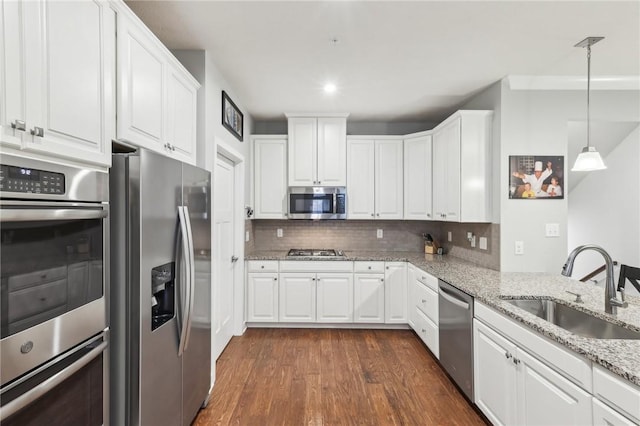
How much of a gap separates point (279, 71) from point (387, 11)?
1.14 metres

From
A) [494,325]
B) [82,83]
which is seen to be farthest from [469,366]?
[82,83]

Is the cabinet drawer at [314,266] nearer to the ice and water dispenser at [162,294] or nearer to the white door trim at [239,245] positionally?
the white door trim at [239,245]

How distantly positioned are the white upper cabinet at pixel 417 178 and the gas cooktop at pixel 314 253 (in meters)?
1.06

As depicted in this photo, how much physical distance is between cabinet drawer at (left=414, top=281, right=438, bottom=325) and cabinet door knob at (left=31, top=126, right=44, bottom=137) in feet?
9.49

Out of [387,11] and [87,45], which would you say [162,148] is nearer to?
[87,45]

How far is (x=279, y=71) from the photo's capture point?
274cm

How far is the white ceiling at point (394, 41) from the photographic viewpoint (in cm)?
190

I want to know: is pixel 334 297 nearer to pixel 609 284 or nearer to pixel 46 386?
pixel 609 284

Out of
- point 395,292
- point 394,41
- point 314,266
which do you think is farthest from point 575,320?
point 314,266

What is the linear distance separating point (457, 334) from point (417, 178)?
205 centimetres

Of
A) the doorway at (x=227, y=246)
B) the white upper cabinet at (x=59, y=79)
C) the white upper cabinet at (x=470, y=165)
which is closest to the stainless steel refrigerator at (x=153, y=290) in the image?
the white upper cabinet at (x=59, y=79)

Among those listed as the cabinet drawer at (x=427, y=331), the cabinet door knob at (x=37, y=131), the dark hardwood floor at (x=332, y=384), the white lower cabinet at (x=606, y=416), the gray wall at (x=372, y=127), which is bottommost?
the dark hardwood floor at (x=332, y=384)

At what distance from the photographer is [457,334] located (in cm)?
241

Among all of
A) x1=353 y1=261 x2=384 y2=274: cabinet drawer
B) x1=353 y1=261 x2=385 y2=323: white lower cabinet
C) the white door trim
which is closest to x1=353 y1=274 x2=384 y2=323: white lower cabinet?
x1=353 y1=261 x2=385 y2=323: white lower cabinet
